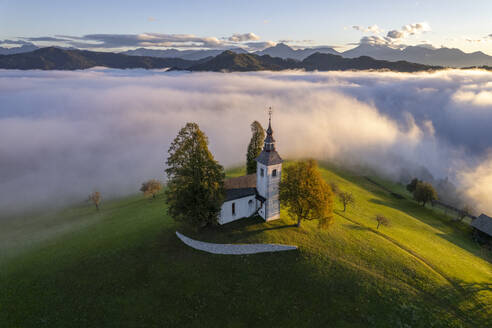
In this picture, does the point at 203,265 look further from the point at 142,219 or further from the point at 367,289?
the point at 142,219

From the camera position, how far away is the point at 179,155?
1496 inches

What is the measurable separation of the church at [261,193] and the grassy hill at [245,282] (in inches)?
93.7

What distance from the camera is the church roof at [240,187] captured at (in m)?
45.8

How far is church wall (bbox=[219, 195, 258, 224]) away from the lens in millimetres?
44594

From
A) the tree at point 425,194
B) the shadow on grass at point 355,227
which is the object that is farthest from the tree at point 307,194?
the tree at point 425,194

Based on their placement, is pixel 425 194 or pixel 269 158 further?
pixel 425 194

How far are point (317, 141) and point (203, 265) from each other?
164046 mm

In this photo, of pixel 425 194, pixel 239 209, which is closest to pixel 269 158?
pixel 239 209

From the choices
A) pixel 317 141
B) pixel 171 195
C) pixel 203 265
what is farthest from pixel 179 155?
pixel 317 141

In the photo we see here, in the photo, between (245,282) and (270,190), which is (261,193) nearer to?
(270,190)

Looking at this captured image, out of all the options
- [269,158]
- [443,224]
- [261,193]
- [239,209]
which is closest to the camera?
[269,158]

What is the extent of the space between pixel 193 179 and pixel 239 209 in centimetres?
1243

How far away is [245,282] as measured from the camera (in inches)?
1273

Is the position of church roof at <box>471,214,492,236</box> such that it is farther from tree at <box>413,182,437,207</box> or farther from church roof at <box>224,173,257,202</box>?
church roof at <box>224,173,257,202</box>
